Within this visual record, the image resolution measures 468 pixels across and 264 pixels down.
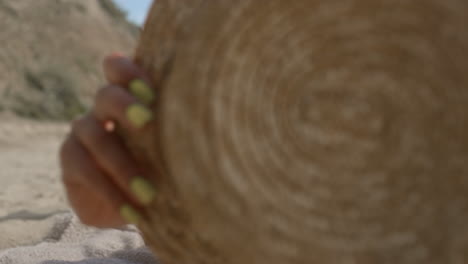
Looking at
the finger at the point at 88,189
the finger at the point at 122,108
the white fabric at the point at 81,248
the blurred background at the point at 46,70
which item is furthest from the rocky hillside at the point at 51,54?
the finger at the point at 122,108

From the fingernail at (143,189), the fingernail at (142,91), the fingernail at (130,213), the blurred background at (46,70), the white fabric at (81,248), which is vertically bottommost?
the white fabric at (81,248)

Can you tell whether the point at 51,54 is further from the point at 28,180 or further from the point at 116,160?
the point at 116,160

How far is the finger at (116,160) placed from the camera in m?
0.68

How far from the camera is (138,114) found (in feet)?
2.20

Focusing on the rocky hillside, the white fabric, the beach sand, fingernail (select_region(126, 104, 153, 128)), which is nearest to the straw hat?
fingernail (select_region(126, 104, 153, 128))

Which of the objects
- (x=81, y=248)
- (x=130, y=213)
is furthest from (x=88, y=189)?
(x=81, y=248)

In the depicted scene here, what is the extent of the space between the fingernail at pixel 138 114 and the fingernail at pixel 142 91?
16mm

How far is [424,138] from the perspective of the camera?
26.3 inches

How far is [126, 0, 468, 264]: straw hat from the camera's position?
657 millimetres

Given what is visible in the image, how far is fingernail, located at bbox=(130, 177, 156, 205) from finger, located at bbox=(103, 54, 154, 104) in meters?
0.09

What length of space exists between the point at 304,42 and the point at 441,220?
0.24 metres

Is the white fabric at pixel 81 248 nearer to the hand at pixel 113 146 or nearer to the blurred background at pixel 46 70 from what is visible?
the hand at pixel 113 146

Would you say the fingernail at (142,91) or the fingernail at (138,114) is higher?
the fingernail at (142,91)

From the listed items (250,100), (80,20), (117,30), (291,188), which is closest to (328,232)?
(291,188)
